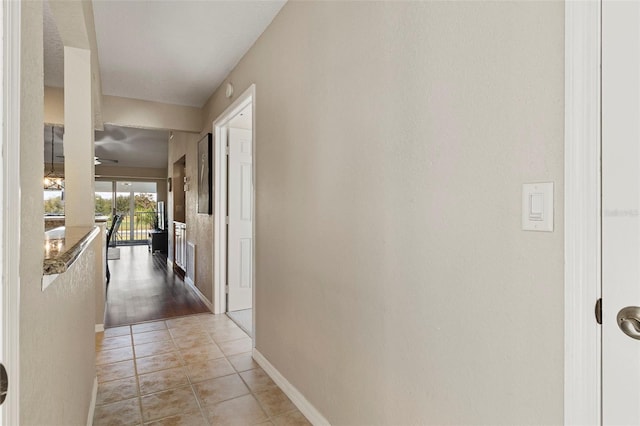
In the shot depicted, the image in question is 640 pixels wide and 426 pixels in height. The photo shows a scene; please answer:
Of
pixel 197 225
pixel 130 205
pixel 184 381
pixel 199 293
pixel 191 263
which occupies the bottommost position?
pixel 184 381

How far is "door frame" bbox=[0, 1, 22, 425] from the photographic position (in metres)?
0.52

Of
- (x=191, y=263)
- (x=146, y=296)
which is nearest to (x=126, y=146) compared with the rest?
(x=191, y=263)

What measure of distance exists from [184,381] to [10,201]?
2253 mm

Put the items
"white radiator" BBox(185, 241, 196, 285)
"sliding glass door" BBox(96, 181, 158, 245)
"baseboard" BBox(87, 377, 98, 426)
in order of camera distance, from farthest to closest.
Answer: "sliding glass door" BBox(96, 181, 158, 245) < "white radiator" BBox(185, 241, 196, 285) < "baseboard" BBox(87, 377, 98, 426)

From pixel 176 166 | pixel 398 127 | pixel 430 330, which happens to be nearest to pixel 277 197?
pixel 398 127

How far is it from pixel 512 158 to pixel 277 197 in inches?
65.4

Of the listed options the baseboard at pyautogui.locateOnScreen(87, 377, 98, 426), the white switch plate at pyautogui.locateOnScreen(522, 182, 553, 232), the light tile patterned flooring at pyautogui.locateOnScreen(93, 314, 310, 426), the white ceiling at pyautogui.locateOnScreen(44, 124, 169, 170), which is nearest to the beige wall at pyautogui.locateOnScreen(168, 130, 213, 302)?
the light tile patterned flooring at pyautogui.locateOnScreen(93, 314, 310, 426)

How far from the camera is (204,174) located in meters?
4.26
